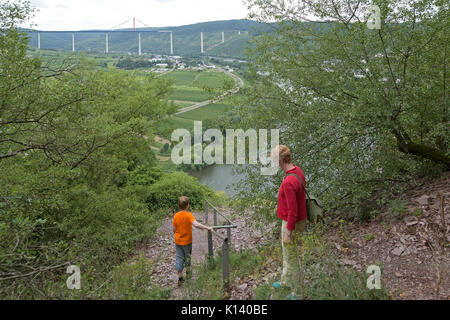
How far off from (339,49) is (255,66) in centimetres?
207

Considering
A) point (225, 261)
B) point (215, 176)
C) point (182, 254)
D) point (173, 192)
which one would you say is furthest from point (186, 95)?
point (225, 261)

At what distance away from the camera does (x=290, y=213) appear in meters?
4.37

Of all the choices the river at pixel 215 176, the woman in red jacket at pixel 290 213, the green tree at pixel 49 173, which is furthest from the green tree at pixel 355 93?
the river at pixel 215 176

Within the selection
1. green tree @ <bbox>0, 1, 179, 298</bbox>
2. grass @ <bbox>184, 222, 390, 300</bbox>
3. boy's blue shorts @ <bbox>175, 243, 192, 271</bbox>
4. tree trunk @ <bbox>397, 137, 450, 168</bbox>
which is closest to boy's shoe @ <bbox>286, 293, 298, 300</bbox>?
grass @ <bbox>184, 222, 390, 300</bbox>

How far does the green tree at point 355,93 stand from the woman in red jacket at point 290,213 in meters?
2.10

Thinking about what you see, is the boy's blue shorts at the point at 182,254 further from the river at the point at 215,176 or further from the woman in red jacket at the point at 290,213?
the river at the point at 215,176

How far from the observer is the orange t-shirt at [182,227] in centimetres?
596

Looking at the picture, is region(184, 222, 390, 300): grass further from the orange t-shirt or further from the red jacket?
the orange t-shirt

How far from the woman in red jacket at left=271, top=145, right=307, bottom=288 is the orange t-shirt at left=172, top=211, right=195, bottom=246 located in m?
1.98

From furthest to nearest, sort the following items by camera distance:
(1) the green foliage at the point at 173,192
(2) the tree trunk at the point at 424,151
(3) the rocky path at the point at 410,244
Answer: (1) the green foliage at the point at 173,192
(2) the tree trunk at the point at 424,151
(3) the rocky path at the point at 410,244

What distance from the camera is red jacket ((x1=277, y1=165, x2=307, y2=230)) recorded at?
4.37 metres

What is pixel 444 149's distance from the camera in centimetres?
727

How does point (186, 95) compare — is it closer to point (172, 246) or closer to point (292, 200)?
point (172, 246)
